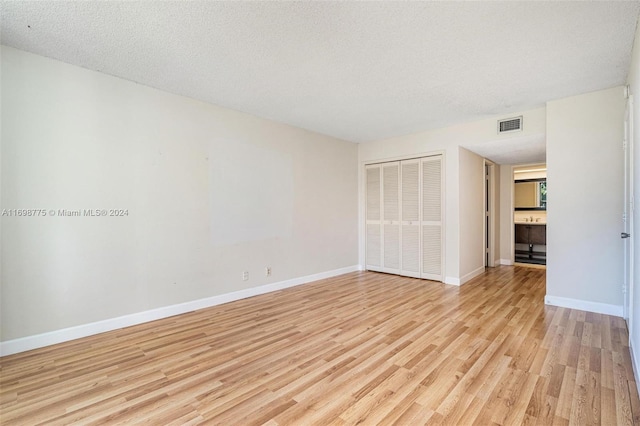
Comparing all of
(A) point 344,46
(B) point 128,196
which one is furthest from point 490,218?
(B) point 128,196

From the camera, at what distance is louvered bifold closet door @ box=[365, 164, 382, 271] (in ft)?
19.1

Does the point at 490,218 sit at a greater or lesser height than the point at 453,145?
lesser

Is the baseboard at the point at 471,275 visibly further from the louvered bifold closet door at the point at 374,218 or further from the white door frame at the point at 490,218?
the louvered bifold closet door at the point at 374,218

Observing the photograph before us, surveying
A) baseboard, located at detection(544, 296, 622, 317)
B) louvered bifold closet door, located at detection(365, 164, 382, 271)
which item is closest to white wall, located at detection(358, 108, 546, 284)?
louvered bifold closet door, located at detection(365, 164, 382, 271)

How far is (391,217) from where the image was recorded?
562cm

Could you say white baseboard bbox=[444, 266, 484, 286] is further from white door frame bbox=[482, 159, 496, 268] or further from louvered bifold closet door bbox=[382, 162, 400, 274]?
white door frame bbox=[482, 159, 496, 268]

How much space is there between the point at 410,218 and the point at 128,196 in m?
4.33

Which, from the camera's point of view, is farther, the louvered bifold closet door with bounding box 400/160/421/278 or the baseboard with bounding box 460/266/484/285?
the louvered bifold closet door with bounding box 400/160/421/278

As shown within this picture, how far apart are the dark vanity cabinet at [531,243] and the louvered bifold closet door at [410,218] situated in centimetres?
349

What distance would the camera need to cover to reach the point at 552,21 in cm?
219

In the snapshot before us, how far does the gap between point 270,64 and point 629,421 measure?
3641 millimetres

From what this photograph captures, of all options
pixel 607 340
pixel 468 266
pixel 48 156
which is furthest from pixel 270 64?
pixel 468 266

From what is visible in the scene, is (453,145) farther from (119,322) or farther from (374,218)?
(119,322)

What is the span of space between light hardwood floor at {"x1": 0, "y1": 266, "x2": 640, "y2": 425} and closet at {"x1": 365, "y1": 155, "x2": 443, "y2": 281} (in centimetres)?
163
